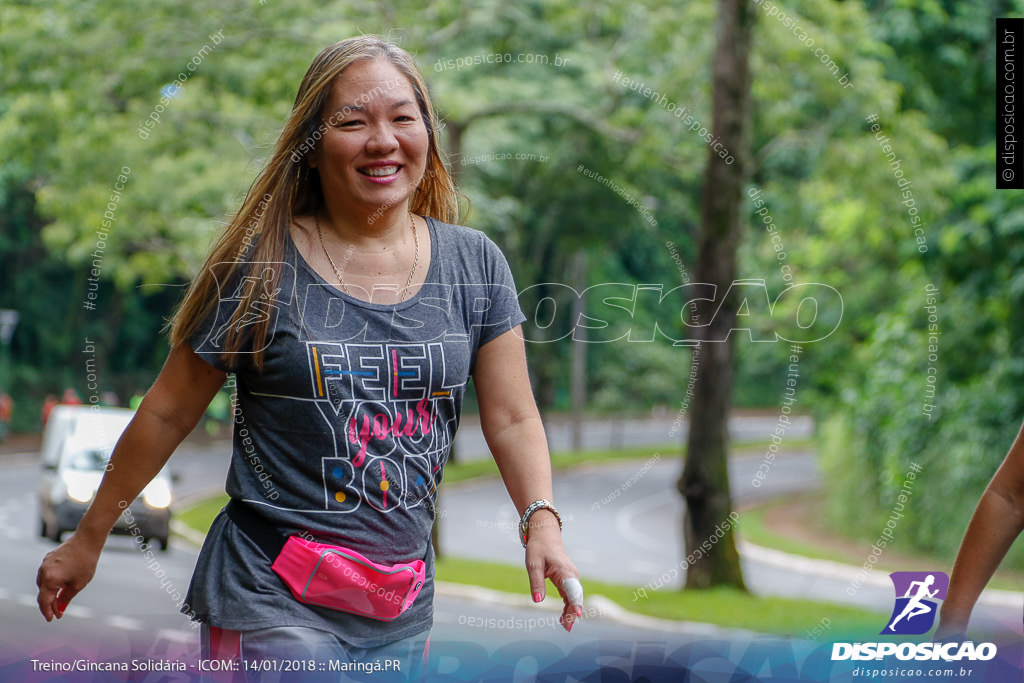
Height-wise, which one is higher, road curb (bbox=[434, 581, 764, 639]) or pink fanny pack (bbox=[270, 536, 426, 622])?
pink fanny pack (bbox=[270, 536, 426, 622])

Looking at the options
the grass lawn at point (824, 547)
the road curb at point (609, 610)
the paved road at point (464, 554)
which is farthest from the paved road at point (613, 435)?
the road curb at point (609, 610)

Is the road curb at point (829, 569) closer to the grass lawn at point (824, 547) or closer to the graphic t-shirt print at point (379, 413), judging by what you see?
the grass lawn at point (824, 547)

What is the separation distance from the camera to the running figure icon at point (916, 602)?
3043 millimetres

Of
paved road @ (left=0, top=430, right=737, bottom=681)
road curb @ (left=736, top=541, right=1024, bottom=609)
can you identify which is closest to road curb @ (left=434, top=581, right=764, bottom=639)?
paved road @ (left=0, top=430, right=737, bottom=681)

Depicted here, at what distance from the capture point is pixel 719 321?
861cm

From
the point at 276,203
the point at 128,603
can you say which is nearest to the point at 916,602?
the point at 276,203

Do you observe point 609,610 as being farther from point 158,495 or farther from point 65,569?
point 65,569

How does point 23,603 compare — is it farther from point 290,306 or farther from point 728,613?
point 290,306

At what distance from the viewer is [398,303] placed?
198 centimetres

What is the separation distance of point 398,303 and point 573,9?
9.19m

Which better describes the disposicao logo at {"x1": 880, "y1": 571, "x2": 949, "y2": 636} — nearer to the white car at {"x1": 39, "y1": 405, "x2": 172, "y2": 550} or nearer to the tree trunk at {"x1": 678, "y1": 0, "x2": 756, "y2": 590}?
the white car at {"x1": 39, "y1": 405, "x2": 172, "y2": 550}

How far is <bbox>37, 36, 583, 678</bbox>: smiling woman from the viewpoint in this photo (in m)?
1.91

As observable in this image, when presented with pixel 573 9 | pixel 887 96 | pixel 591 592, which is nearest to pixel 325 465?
pixel 591 592

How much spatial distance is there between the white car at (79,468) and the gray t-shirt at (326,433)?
11.5ft
